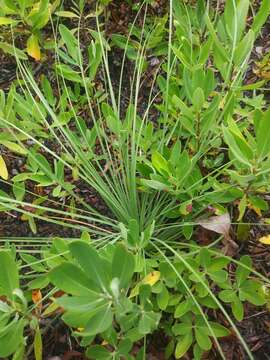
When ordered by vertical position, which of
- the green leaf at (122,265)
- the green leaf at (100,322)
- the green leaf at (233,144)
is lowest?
the green leaf at (100,322)

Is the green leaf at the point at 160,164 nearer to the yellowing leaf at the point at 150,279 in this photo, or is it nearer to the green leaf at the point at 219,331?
the yellowing leaf at the point at 150,279

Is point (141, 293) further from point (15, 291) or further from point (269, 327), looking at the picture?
point (269, 327)

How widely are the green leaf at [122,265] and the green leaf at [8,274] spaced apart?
19 cm

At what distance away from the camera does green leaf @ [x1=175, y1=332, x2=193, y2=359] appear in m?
1.00

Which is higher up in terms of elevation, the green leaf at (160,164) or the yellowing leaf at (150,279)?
the green leaf at (160,164)

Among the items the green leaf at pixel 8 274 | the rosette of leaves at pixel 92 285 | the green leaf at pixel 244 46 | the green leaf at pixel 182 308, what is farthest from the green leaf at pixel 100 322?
the green leaf at pixel 244 46

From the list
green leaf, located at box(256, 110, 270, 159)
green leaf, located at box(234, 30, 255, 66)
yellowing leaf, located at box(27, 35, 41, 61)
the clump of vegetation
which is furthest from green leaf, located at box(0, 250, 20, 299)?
yellowing leaf, located at box(27, 35, 41, 61)

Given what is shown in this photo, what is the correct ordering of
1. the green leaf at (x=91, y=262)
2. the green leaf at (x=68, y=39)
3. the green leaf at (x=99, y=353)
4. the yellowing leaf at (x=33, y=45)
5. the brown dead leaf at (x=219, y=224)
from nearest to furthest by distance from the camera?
the green leaf at (x=91, y=262), the green leaf at (x=99, y=353), the brown dead leaf at (x=219, y=224), the green leaf at (x=68, y=39), the yellowing leaf at (x=33, y=45)

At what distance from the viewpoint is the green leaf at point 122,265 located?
722mm

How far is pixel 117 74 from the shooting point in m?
1.55

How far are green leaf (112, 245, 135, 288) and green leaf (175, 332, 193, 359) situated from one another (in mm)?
327

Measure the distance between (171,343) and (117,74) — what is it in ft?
2.76

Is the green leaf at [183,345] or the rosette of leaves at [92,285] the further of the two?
the green leaf at [183,345]

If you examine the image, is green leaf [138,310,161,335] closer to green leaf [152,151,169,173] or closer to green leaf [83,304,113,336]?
Result: green leaf [83,304,113,336]
